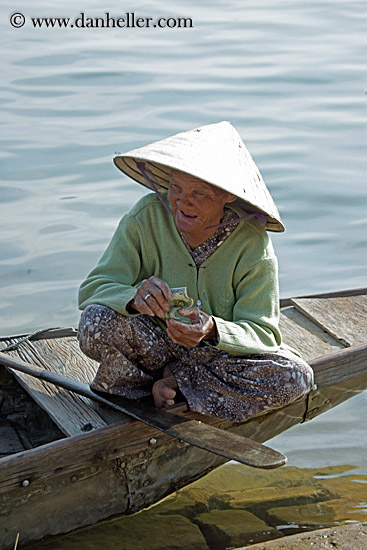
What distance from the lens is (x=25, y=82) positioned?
10.4 m

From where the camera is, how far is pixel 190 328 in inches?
108

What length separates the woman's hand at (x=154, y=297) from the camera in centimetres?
276

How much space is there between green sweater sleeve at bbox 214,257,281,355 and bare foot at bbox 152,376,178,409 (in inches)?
10.6

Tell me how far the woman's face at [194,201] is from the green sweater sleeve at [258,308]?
240mm

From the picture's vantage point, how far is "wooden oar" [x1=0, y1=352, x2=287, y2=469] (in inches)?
104

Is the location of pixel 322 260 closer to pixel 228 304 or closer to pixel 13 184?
pixel 13 184

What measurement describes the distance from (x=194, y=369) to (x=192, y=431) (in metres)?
0.32

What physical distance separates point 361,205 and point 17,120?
3.87m

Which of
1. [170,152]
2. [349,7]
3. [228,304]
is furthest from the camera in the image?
[349,7]

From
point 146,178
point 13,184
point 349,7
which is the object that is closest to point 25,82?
point 13,184

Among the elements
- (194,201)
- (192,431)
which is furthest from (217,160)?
(192,431)

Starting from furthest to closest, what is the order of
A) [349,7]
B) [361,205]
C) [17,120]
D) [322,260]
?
[349,7], [17,120], [361,205], [322,260]

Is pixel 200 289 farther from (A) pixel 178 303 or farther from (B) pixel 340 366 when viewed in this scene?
(B) pixel 340 366

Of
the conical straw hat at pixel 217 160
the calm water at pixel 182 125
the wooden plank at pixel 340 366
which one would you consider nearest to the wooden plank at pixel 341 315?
the wooden plank at pixel 340 366
